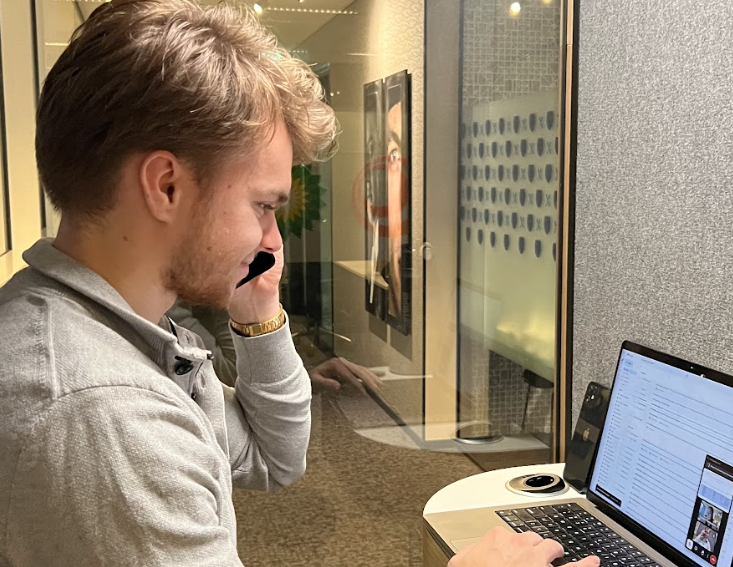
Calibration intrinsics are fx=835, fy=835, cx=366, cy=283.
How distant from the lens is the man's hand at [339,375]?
2.05m

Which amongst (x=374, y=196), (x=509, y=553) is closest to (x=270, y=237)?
(x=509, y=553)

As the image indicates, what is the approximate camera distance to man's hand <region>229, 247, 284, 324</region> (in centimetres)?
118

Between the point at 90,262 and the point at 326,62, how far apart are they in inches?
50.1

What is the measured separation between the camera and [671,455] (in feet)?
4.12

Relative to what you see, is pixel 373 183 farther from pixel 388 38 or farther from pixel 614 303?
pixel 614 303

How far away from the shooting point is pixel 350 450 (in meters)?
2.09

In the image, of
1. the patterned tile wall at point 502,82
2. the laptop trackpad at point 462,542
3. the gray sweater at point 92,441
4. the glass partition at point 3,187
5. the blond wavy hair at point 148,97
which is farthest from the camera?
the patterned tile wall at point 502,82

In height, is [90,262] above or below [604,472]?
above

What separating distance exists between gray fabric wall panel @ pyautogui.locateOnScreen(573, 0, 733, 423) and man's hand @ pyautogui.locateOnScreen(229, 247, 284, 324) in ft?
2.58

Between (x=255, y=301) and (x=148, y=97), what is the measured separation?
46 cm

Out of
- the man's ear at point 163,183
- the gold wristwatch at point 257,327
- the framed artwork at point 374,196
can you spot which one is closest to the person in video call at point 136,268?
the man's ear at point 163,183

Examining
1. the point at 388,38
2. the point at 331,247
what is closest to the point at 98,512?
the point at 331,247

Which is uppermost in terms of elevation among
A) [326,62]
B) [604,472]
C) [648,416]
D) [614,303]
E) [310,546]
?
[326,62]

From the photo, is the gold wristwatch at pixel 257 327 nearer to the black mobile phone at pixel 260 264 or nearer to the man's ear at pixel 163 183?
the black mobile phone at pixel 260 264
